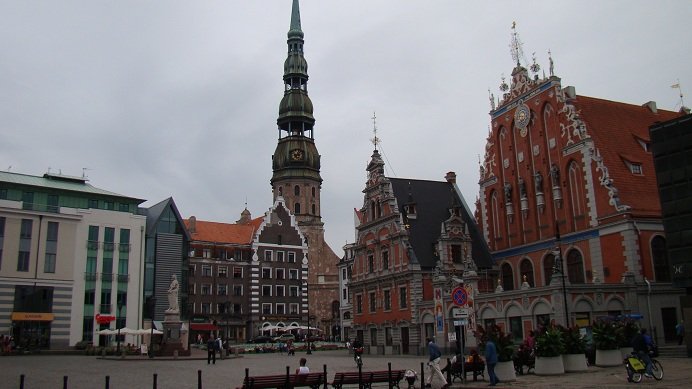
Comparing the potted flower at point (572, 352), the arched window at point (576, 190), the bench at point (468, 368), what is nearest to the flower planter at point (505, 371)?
the bench at point (468, 368)

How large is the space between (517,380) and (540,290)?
16.6 m

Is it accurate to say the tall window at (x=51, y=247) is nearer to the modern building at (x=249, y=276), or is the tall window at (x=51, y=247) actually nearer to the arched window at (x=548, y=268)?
the modern building at (x=249, y=276)

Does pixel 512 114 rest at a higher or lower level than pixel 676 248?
higher

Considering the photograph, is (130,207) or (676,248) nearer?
(676,248)

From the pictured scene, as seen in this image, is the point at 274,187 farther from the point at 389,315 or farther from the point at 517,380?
the point at 517,380

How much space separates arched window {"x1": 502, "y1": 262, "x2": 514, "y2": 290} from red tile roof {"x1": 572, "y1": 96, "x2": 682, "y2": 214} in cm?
1145

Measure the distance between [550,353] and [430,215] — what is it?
100ft

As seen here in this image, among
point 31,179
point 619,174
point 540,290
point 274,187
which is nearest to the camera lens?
point 540,290

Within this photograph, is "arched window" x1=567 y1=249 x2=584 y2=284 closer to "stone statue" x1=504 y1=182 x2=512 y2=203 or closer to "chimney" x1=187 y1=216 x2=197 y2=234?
"stone statue" x1=504 y1=182 x2=512 y2=203

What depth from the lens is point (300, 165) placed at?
352ft

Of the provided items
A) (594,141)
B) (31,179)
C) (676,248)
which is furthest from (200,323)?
(676,248)

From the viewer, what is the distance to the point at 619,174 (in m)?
41.3

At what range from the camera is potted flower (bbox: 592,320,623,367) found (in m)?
24.8

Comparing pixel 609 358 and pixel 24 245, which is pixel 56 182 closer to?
pixel 24 245
